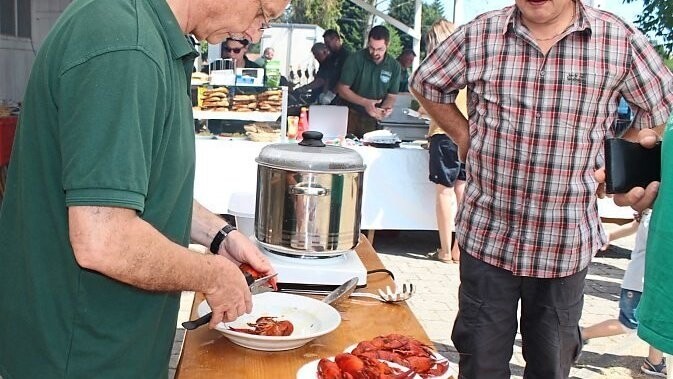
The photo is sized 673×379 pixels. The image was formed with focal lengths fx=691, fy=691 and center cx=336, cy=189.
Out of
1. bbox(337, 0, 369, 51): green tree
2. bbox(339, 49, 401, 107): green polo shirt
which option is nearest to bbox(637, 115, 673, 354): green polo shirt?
bbox(339, 49, 401, 107): green polo shirt

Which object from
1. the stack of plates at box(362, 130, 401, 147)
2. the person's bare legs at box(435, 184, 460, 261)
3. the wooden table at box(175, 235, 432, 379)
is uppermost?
the stack of plates at box(362, 130, 401, 147)

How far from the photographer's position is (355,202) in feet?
7.39

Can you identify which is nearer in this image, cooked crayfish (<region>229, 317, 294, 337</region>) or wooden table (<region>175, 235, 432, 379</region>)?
wooden table (<region>175, 235, 432, 379</region>)

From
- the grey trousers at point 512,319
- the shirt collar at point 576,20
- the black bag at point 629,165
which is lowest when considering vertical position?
the grey trousers at point 512,319

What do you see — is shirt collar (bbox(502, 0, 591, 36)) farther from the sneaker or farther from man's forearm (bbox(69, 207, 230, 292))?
the sneaker

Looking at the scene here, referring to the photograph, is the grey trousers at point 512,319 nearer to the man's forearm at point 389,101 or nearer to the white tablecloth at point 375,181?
the white tablecloth at point 375,181

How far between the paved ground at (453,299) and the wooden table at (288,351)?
2079 mm

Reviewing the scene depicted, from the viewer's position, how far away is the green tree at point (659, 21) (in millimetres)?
8180

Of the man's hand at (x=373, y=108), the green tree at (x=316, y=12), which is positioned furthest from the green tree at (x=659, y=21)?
the green tree at (x=316, y=12)

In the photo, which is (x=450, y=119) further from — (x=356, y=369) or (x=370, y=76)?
(x=370, y=76)

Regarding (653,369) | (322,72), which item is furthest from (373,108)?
(653,369)

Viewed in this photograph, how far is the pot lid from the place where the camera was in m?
2.15

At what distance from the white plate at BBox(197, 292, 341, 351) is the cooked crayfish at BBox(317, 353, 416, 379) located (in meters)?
0.16

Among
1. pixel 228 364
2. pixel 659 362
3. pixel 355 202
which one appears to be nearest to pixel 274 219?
pixel 355 202
